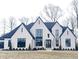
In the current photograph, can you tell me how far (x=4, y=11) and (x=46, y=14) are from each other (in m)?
1.81

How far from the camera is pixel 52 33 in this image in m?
11.6

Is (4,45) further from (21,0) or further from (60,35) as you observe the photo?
(60,35)

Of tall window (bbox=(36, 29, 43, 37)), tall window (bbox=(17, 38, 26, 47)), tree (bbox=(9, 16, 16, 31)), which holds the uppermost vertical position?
tree (bbox=(9, 16, 16, 31))

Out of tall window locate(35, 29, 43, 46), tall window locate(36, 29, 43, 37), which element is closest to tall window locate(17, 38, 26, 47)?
tall window locate(35, 29, 43, 46)

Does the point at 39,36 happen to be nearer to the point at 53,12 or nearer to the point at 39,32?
the point at 39,32

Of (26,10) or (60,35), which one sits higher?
(26,10)

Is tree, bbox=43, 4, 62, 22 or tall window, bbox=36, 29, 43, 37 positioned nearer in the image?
tree, bbox=43, 4, 62, 22

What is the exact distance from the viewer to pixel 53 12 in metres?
10.5

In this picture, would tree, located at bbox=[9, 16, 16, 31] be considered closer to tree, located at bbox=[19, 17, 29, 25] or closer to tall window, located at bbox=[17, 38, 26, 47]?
tree, located at bbox=[19, 17, 29, 25]

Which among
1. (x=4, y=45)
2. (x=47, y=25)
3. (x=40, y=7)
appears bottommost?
(x=4, y=45)

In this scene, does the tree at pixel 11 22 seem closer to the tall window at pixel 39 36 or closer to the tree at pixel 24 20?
the tree at pixel 24 20

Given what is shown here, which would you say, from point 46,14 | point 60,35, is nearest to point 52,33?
point 60,35

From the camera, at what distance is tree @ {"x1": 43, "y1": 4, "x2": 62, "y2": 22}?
10328mm

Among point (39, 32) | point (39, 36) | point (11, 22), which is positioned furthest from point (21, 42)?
point (11, 22)
